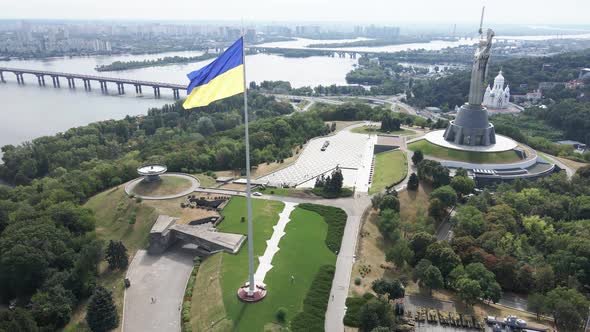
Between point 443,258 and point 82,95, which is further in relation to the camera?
point 82,95

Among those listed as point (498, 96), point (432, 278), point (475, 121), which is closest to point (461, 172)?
point (475, 121)

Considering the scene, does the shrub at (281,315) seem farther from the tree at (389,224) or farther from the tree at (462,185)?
the tree at (462,185)

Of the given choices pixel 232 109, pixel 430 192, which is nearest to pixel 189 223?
pixel 430 192

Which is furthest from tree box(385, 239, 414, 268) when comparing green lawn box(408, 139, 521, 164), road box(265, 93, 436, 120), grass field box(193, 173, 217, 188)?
road box(265, 93, 436, 120)

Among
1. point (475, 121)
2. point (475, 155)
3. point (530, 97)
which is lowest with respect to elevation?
point (530, 97)

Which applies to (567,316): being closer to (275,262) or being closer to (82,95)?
(275,262)
